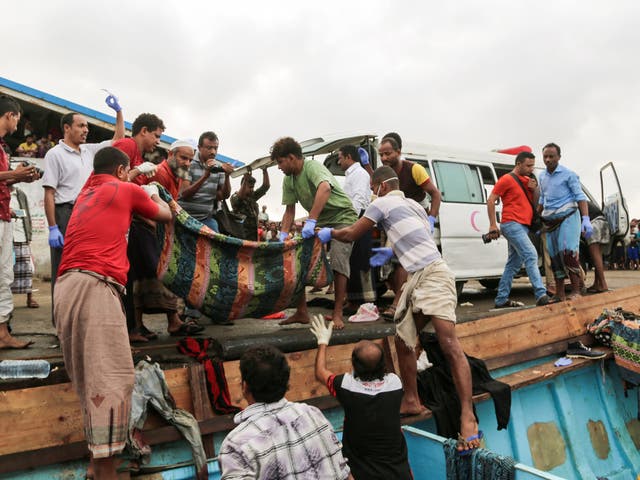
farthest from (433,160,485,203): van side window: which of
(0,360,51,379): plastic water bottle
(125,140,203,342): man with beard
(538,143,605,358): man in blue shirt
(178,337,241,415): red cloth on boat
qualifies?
(0,360,51,379): plastic water bottle

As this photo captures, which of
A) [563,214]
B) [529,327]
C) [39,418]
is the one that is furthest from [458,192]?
[39,418]

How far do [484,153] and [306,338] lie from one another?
193 inches

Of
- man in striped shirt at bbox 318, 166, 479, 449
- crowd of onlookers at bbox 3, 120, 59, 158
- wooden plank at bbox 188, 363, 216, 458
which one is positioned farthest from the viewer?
crowd of onlookers at bbox 3, 120, 59, 158

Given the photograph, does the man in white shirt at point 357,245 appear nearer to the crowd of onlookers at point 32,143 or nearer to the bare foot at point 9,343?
the bare foot at point 9,343

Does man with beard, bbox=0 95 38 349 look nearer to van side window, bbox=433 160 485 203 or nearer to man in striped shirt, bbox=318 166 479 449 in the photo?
man in striped shirt, bbox=318 166 479 449

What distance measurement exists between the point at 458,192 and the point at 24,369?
17.9 ft

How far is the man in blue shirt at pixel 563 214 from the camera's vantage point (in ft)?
19.9

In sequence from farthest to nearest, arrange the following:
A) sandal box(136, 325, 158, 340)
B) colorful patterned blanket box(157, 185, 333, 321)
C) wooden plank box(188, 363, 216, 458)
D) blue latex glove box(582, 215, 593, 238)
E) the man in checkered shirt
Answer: blue latex glove box(582, 215, 593, 238) < sandal box(136, 325, 158, 340) < colorful patterned blanket box(157, 185, 333, 321) < wooden plank box(188, 363, 216, 458) < the man in checkered shirt

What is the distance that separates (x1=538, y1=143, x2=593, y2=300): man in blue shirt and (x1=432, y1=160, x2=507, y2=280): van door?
0.87m

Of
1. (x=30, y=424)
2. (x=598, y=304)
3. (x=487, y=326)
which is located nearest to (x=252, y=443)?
(x=30, y=424)

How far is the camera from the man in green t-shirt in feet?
14.3

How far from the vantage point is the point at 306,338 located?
3.65 meters

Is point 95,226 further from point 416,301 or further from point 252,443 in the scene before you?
point 416,301

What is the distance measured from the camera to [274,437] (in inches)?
80.1
